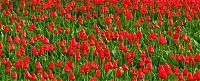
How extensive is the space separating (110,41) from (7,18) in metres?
2.07

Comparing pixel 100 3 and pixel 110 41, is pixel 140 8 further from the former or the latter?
pixel 110 41

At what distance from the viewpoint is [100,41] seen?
654 cm

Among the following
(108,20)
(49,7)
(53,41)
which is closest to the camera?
(53,41)

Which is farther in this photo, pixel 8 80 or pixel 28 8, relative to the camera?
pixel 28 8

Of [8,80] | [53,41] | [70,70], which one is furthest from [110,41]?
[8,80]

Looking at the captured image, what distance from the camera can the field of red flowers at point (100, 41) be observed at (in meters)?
5.66

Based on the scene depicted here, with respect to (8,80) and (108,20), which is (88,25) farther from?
(8,80)

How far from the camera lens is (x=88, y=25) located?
326 inches

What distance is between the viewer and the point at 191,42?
737cm

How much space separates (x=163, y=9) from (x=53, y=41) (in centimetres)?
251

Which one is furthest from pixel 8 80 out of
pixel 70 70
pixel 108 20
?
pixel 108 20

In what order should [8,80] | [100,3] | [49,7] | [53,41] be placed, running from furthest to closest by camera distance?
[100,3], [49,7], [53,41], [8,80]

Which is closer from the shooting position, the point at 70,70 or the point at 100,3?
the point at 70,70

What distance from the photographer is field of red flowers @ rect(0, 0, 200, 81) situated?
5.66 m
